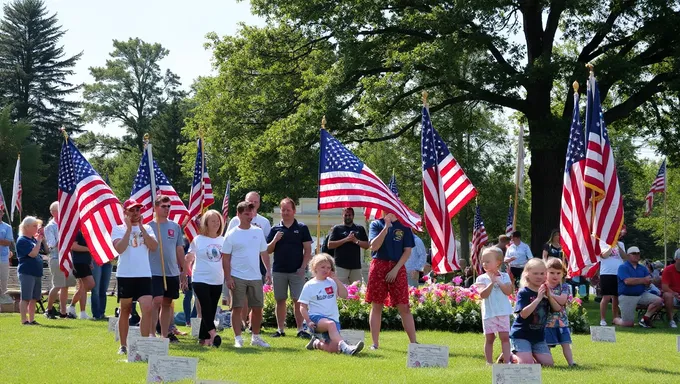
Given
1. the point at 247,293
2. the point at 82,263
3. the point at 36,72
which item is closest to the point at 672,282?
the point at 247,293

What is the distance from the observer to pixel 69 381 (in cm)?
880

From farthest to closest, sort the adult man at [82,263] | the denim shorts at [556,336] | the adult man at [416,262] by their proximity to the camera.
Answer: the adult man at [416,262], the adult man at [82,263], the denim shorts at [556,336]

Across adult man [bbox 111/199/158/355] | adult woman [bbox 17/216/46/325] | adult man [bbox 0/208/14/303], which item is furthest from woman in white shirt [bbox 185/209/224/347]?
adult man [bbox 0/208/14/303]

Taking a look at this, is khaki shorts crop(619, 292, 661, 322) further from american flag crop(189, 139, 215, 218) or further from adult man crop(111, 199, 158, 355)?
adult man crop(111, 199, 158, 355)

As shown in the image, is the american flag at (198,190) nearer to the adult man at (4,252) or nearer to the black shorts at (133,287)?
the adult man at (4,252)

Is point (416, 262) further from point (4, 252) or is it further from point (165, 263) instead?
point (165, 263)

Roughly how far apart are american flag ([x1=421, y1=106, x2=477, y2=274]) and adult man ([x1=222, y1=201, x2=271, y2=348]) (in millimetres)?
2262

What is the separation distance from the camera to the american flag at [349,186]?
12.2 metres

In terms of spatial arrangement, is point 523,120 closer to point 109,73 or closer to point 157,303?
point 157,303

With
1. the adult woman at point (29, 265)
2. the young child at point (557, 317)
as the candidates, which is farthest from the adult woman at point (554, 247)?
the adult woman at point (29, 265)

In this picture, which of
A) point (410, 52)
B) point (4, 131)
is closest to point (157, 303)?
point (410, 52)

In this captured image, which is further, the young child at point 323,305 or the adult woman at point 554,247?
the adult woman at point 554,247

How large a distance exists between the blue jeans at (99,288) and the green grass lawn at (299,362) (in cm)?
296

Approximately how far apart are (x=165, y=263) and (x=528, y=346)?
4.77m
